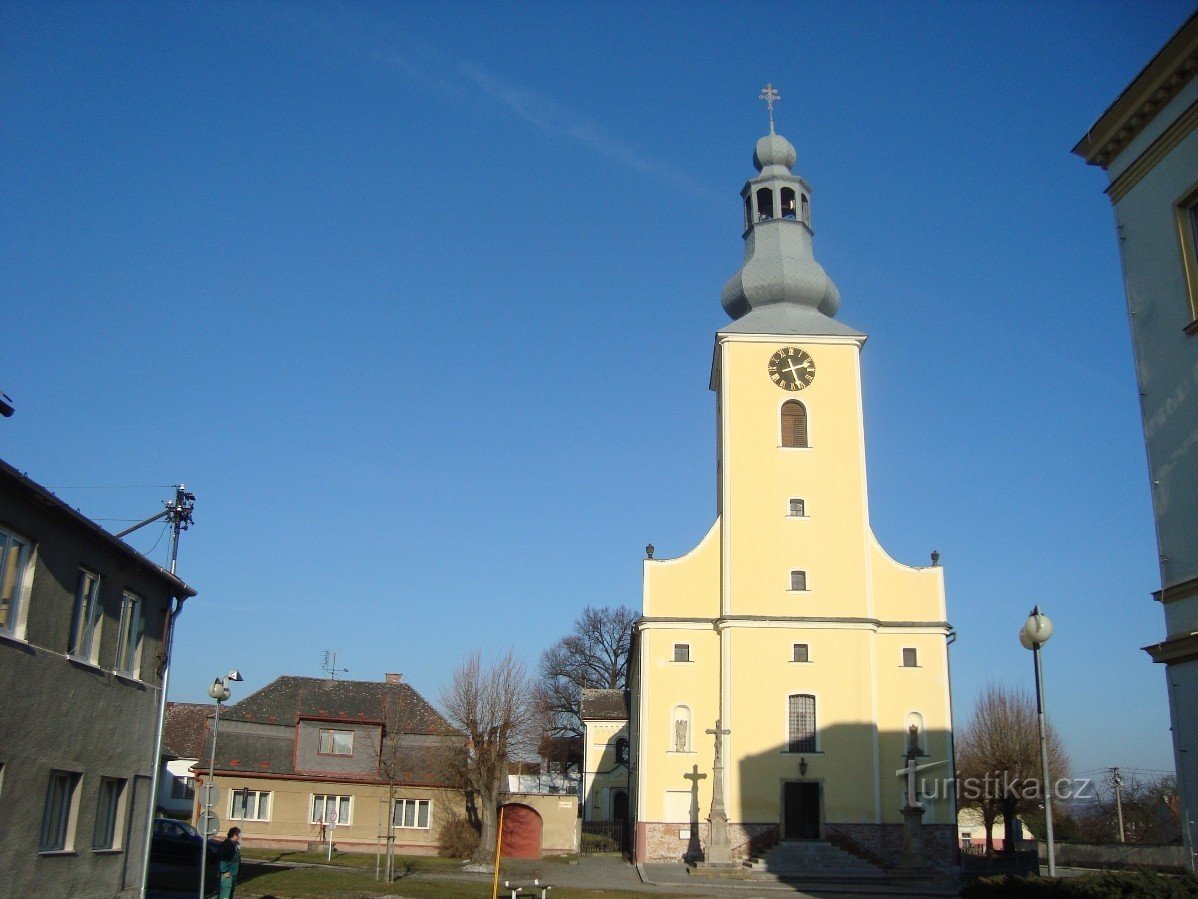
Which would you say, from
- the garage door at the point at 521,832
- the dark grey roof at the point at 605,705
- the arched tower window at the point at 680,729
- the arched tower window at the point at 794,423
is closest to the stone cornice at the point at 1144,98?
the arched tower window at the point at 794,423

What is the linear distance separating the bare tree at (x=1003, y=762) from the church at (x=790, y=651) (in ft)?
40.1

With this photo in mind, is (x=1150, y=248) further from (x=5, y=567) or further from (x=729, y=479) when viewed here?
(x=729, y=479)

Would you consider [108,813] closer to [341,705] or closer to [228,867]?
[228,867]

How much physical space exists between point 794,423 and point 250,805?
83.0ft

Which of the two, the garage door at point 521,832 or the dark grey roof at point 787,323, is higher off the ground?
the dark grey roof at point 787,323

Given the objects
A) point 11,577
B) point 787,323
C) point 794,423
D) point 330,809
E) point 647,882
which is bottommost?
point 647,882

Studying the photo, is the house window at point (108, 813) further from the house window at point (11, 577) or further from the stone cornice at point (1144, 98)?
the stone cornice at point (1144, 98)

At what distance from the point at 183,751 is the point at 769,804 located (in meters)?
46.2

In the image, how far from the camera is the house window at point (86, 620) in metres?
17.6

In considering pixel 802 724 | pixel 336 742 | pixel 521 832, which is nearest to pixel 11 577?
pixel 802 724

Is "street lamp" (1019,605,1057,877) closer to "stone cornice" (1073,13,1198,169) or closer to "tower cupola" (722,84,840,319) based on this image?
"stone cornice" (1073,13,1198,169)

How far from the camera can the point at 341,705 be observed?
1821 inches

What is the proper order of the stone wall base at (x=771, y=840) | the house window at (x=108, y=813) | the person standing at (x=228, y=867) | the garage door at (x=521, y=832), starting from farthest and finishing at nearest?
the garage door at (x=521, y=832) → the stone wall base at (x=771, y=840) → the person standing at (x=228, y=867) → the house window at (x=108, y=813)

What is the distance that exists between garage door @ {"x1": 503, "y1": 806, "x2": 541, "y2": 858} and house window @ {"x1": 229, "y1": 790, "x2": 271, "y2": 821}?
926 cm
